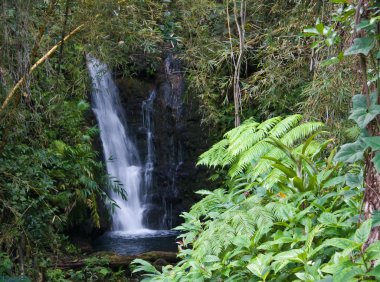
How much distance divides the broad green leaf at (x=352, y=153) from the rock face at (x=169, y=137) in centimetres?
764

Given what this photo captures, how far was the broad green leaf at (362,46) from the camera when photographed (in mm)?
1769

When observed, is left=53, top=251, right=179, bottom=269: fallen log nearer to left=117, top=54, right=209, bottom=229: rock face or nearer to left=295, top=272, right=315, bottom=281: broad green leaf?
left=117, top=54, right=209, bottom=229: rock face

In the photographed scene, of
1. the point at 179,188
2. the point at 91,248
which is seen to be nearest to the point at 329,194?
the point at 91,248

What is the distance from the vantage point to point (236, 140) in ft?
12.1

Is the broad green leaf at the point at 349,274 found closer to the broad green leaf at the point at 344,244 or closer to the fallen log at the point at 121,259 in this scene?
the broad green leaf at the point at 344,244

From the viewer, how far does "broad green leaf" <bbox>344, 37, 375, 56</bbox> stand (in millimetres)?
1769

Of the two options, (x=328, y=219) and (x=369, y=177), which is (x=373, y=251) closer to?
(x=369, y=177)

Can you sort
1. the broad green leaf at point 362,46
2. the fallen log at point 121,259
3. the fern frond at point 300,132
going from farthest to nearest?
the fallen log at point 121,259
the fern frond at point 300,132
the broad green leaf at point 362,46

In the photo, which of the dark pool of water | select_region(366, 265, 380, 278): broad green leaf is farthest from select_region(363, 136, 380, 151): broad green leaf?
the dark pool of water

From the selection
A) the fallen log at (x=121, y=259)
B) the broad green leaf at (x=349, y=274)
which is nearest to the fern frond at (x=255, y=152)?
the broad green leaf at (x=349, y=274)

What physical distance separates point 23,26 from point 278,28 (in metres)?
3.89

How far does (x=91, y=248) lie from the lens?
24.9 ft

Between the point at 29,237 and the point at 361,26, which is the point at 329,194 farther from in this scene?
the point at 29,237

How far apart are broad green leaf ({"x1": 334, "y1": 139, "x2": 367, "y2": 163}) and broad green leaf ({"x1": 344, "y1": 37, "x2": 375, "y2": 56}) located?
0.32 meters
